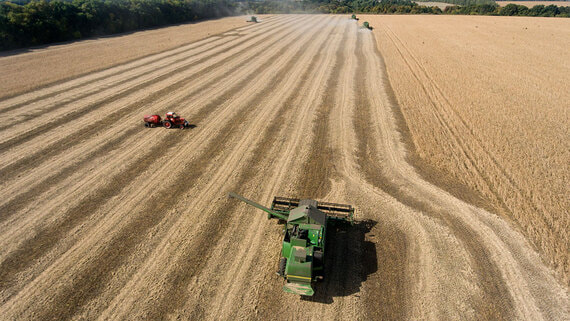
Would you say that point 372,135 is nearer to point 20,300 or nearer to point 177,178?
point 177,178

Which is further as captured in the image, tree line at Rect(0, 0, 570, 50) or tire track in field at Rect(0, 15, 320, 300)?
tree line at Rect(0, 0, 570, 50)

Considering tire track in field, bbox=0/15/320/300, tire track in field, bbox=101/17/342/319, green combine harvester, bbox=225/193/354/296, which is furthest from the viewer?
→ tire track in field, bbox=0/15/320/300

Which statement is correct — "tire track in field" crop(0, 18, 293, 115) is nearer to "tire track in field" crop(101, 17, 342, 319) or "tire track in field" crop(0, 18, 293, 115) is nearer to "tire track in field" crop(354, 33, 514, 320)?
"tire track in field" crop(101, 17, 342, 319)

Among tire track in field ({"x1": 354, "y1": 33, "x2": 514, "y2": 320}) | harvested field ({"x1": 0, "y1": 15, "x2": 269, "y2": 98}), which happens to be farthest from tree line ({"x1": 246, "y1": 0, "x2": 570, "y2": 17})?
tire track in field ({"x1": 354, "y1": 33, "x2": 514, "y2": 320})

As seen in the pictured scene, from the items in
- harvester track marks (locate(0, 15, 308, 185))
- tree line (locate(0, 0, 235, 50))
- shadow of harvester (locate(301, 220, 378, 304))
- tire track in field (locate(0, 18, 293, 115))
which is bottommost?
shadow of harvester (locate(301, 220, 378, 304))

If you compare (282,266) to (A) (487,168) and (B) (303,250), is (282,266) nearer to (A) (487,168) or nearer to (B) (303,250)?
(B) (303,250)

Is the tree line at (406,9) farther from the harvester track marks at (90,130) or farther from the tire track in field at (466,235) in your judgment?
the tire track in field at (466,235)

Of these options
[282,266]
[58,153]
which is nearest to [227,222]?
[282,266]
